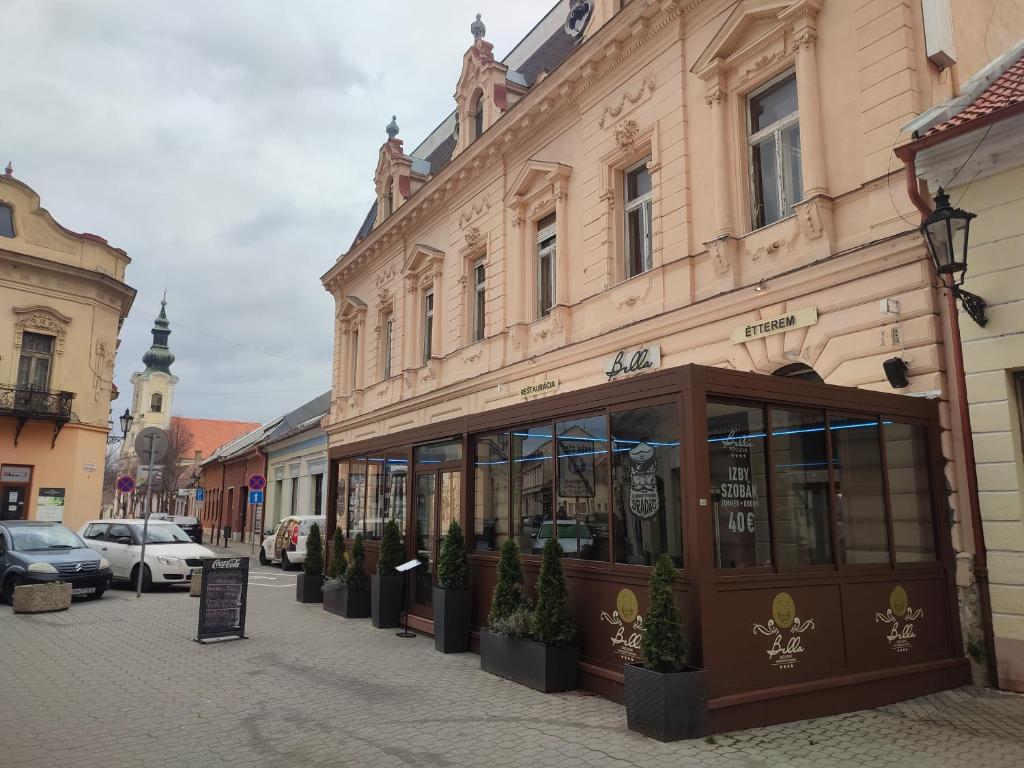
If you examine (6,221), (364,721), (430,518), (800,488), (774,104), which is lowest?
(364,721)

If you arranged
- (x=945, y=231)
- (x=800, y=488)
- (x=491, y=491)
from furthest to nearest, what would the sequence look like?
(x=491, y=491)
(x=945, y=231)
(x=800, y=488)

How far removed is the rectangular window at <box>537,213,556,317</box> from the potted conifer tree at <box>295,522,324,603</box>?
645 centimetres

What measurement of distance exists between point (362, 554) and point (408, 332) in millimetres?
9530

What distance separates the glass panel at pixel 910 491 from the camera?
8.00m

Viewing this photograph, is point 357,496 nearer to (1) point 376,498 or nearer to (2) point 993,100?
(1) point 376,498

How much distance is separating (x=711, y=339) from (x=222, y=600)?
7835 millimetres

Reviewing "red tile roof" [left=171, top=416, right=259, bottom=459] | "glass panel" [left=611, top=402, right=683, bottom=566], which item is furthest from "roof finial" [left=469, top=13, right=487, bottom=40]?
"red tile roof" [left=171, top=416, right=259, bottom=459]

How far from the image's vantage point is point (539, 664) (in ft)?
25.0

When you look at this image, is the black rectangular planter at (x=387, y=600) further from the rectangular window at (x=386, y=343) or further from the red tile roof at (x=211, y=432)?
the red tile roof at (x=211, y=432)

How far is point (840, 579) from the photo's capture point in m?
7.17

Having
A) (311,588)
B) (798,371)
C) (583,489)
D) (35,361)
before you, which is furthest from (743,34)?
(35,361)

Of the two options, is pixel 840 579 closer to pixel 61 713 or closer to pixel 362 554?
pixel 61 713

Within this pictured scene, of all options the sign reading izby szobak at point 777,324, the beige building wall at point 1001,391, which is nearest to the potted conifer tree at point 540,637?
the beige building wall at point 1001,391

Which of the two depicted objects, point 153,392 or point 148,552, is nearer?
point 148,552
